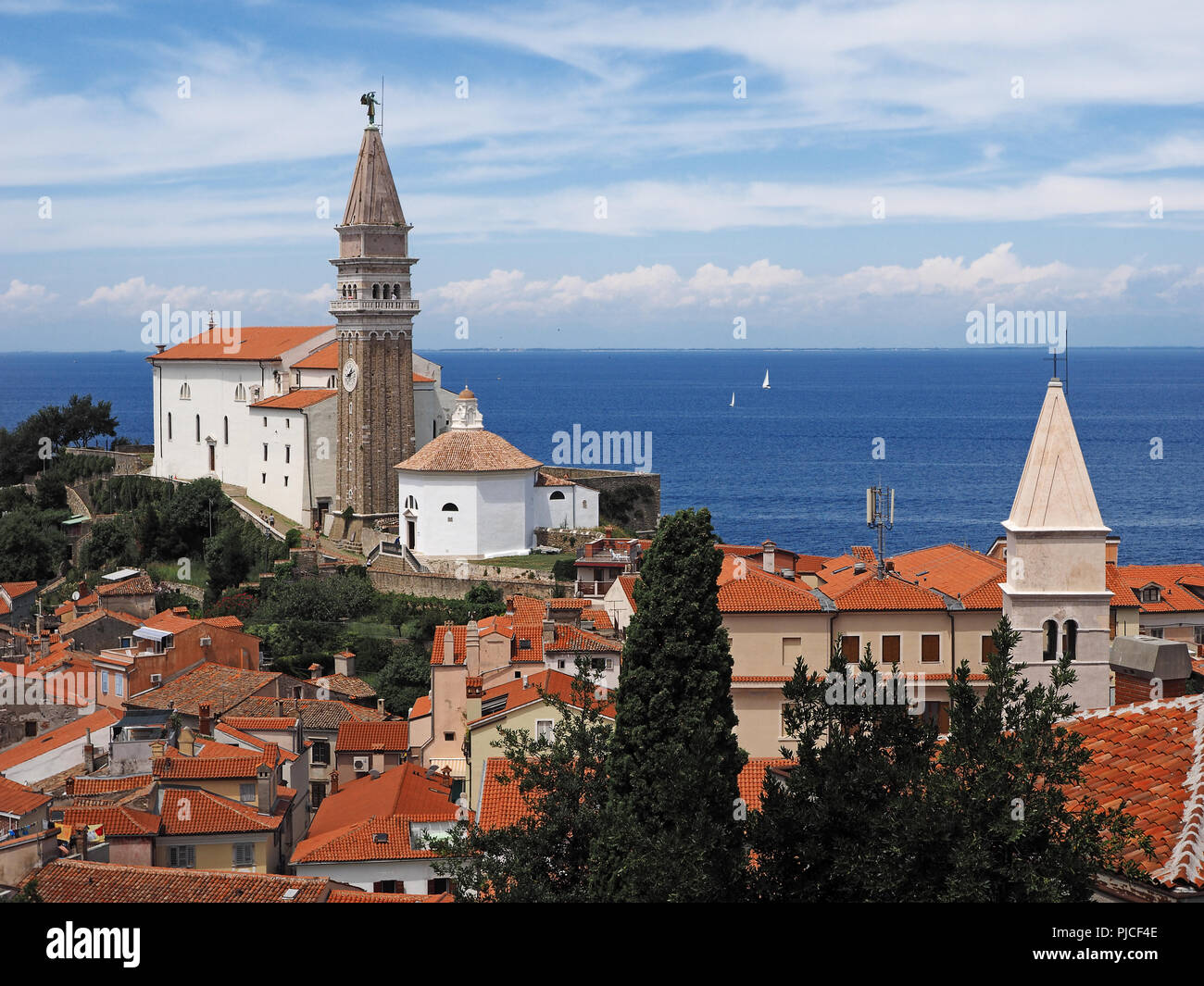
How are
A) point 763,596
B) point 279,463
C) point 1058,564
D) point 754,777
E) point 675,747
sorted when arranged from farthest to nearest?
point 279,463 < point 763,596 < point 754,777 < point 1058,564 < point 675,747

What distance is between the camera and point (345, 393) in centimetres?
4812

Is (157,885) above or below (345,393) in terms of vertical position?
below

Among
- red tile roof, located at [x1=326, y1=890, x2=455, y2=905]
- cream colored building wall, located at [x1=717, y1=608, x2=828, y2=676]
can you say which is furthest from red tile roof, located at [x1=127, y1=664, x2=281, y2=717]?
cream colored building wall, located at [x1=717, y1=608, x2=828, y2=676]

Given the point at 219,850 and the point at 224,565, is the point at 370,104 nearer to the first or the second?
the point at 224,565

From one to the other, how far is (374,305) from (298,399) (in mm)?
5273

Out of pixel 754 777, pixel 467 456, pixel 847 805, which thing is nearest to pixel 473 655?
pixel 754 777

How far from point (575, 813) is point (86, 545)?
42.0 metres

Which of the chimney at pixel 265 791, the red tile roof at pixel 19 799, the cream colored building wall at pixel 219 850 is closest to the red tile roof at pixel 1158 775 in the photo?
the cream colored building wall at pixel 219 850

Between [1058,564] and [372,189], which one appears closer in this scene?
[1058,564]

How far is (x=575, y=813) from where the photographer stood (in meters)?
12.8

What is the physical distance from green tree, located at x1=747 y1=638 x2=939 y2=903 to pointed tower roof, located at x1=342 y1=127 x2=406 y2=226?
37962 millimetres

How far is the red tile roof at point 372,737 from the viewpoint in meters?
24.8
